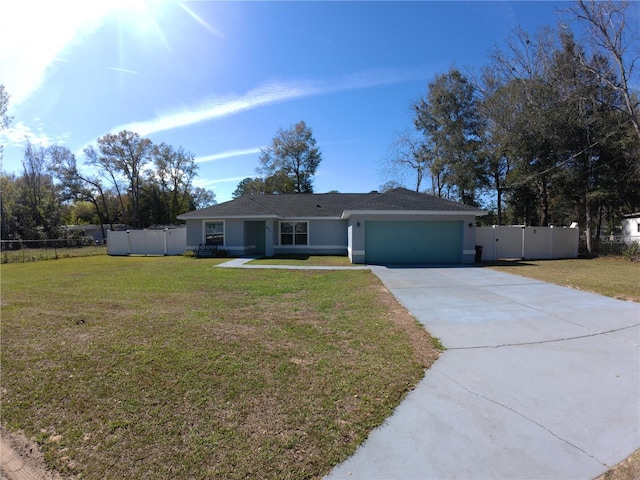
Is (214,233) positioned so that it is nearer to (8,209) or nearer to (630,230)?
(630,230)

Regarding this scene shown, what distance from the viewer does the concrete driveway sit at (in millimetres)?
2316

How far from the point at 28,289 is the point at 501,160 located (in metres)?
30.9

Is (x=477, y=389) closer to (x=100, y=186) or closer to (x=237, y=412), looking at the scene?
(x=237, y=412)

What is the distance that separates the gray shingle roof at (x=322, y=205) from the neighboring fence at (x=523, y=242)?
10.5 ft

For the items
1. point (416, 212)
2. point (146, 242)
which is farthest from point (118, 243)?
point (416, 212)

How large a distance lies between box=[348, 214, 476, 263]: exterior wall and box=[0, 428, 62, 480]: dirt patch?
43.8ft

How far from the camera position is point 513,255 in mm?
18359

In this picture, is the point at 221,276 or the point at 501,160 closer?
the point at 221,276

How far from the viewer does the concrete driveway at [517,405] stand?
2.32 metres

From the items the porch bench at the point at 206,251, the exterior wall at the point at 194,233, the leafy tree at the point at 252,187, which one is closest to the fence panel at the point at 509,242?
the porch bench at the point at 206,251

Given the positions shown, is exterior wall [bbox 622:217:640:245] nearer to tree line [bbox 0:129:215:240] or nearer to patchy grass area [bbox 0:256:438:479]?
patchy grass area [bbox 0:256:438:479]

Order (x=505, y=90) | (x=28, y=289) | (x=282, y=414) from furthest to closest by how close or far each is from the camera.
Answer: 1. (x=505, y=90)
2. (x=28, y=289)
3. (x=282, y=414)

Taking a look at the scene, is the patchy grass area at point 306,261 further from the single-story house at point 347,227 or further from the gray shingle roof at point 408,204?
the gray shingle roof at point 408,204

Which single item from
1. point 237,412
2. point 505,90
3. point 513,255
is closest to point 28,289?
point 237,412
